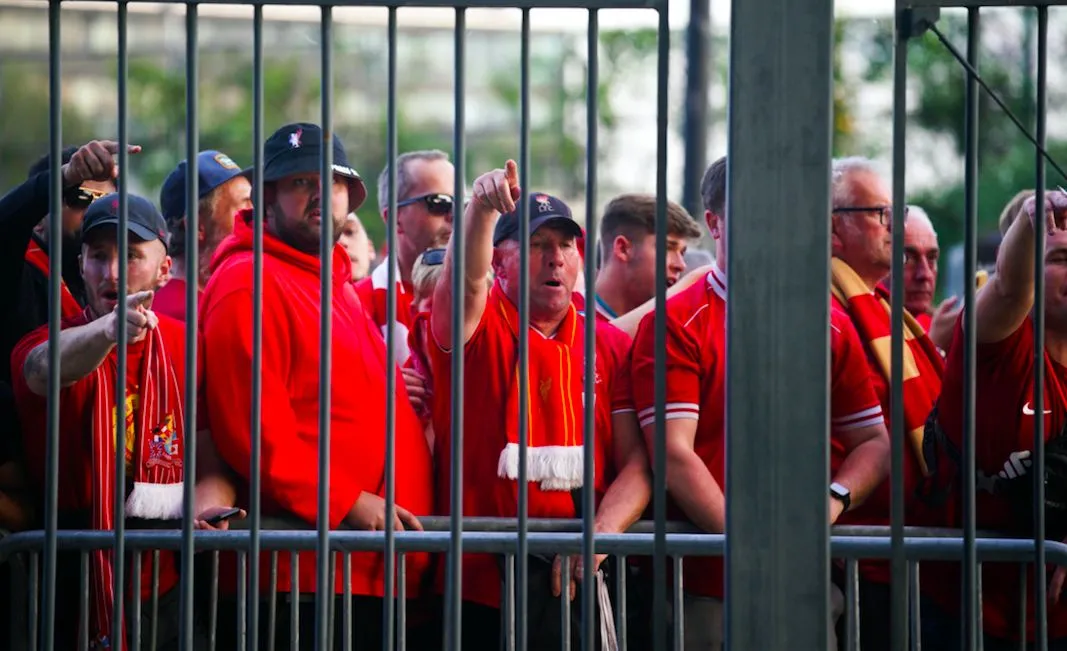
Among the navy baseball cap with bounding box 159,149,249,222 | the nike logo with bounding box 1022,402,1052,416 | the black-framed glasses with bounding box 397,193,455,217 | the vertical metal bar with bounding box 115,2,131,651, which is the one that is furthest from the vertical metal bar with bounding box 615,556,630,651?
the black-framed glasses with bounding box 397,193,455,217

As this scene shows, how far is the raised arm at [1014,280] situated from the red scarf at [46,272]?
7.71ft

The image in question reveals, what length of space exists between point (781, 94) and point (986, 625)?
214 centimetres

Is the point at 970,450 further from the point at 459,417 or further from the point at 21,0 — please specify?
the point at 21,0

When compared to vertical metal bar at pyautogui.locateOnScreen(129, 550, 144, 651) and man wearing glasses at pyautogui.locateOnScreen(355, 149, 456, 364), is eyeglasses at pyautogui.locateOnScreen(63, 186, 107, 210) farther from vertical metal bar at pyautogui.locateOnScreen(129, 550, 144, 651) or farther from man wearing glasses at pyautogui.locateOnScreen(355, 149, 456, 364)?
man wearing glasses at pyautogui.locateOnScreen(355, 149, 456, 364)

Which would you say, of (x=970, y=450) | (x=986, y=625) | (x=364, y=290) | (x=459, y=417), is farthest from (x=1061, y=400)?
(x=364, y=290)

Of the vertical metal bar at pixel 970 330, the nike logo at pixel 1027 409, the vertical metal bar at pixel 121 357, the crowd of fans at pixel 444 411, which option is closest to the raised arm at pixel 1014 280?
the crowd of fans at pixel 444 411

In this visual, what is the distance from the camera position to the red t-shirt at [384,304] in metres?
5.00

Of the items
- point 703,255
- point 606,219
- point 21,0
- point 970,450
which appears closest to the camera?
point 970,450

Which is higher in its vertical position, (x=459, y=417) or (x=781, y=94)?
(x=781, y=94)

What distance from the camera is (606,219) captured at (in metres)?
5.62

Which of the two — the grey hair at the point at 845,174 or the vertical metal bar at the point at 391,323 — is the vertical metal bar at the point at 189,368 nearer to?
the vertical metal bar at the point at 391,323

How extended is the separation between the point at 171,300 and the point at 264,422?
2.44ft

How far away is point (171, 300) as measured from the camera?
186 inches

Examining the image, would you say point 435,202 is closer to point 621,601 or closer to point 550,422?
point 550,422
